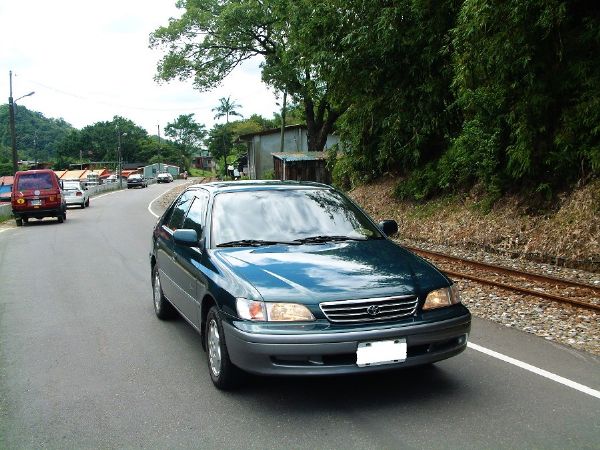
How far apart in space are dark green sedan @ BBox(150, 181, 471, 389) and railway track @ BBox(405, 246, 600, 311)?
366 cm

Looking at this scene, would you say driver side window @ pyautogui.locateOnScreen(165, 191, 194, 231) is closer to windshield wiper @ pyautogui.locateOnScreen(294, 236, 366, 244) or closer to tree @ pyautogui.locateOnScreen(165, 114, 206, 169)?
windshield wiper @ pyautogui.locateOnScreen(294, 236, 366, 244)

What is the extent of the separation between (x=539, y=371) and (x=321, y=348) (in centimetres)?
216

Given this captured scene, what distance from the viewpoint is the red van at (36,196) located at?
2175 cm

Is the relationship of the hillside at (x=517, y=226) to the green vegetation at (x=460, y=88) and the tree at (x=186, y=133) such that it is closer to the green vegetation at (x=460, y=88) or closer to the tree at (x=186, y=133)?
the green vegetation at (x=460, y=88)

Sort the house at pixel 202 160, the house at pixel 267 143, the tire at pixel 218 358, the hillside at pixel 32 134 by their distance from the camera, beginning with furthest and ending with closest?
1. the house at pixel 202 160
2. the hillside at pixel 32 134
3. the house at pixel 267 143
4. the tire at pixel 218 358

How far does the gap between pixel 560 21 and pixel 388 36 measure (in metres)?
5.76

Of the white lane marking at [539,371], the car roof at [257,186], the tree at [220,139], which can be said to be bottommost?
the white lane marking at [539,371]

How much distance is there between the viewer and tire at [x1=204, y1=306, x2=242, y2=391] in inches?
173

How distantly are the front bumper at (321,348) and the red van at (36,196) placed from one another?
65.2ft

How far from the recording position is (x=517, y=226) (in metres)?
12.7

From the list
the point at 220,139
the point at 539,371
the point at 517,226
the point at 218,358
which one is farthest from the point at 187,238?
the point at 220,139

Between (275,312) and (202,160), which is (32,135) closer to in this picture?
(202,160)

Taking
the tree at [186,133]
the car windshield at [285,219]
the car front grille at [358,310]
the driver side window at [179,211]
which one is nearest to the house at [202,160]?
the tree at [186,133]

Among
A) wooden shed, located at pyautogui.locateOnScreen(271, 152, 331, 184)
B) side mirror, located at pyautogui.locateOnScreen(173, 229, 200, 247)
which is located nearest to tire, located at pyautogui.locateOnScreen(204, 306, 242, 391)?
side mirror, located at pyautogui.locateOnScreen(173, 229, 200, 247)
